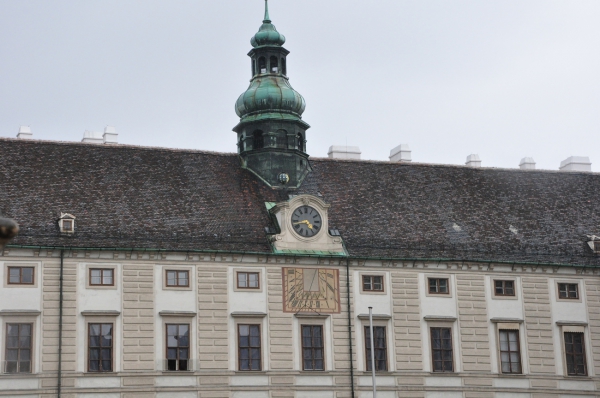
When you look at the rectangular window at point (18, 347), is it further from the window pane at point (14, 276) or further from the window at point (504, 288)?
the window at point (504, 288)

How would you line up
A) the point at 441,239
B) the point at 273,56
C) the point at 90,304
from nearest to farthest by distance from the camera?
the point at 90,304 < the point at 441,239 < the point at 273,56

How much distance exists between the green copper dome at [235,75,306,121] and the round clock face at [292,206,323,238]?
6963 millimetres

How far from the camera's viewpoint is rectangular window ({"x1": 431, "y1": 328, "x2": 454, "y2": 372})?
45312mm

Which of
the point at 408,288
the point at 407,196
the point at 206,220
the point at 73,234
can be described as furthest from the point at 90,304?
the point at 407,196

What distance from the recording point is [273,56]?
52.3m

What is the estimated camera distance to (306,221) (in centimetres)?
4528

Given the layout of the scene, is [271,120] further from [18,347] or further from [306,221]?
[18,347]

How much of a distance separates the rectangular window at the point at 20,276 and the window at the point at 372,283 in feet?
47.2

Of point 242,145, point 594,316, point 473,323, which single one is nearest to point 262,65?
point 242,145

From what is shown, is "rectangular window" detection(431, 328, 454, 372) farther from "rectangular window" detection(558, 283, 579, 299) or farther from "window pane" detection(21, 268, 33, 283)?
"window pane" detection(21, 268, 33, 283)

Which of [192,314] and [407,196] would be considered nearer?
[192,314]

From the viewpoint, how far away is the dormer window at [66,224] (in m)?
41.7

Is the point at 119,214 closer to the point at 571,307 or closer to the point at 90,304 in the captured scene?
the point at 90,304

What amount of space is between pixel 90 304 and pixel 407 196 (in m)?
17.1
